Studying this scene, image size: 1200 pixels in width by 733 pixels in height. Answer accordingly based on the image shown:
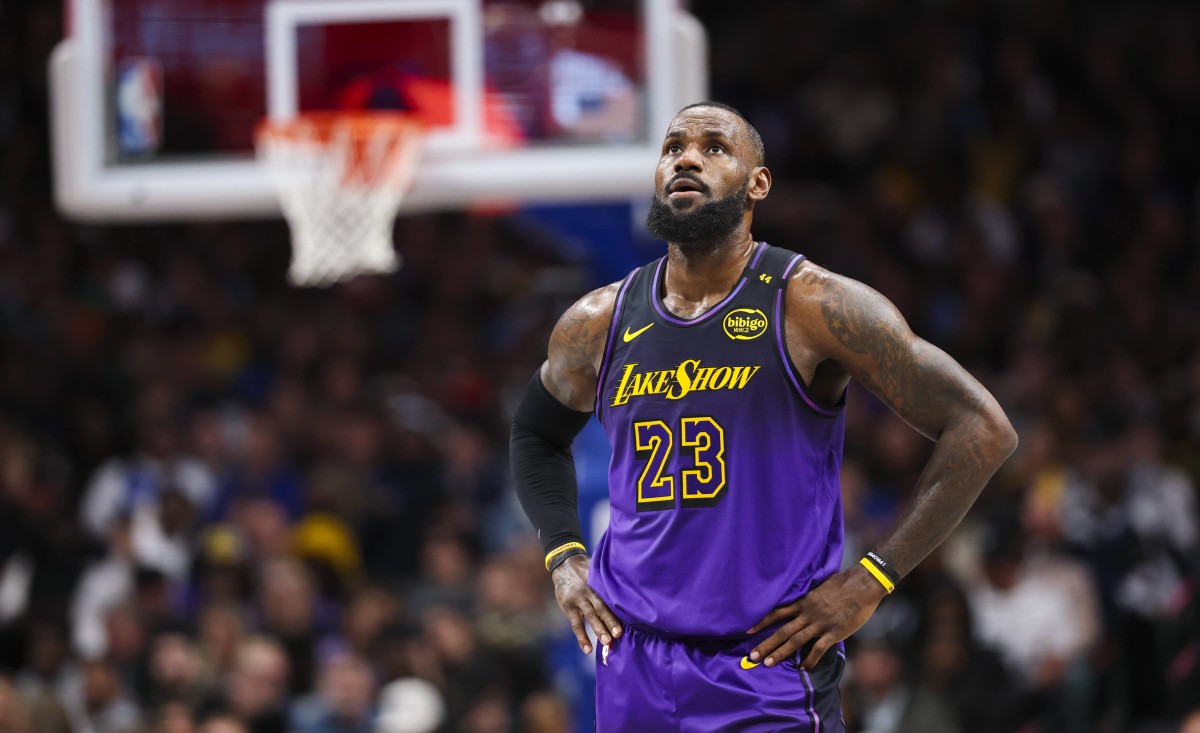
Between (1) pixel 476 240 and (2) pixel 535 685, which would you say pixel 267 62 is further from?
(1) pixel 476 240

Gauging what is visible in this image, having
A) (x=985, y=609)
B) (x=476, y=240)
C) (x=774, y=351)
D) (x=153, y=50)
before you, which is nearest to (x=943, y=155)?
(x=476, y=240)

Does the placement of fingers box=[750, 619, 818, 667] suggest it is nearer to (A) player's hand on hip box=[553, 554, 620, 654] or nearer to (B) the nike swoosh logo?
(A) player's hand on hip box=[553, 554, 620, 654]

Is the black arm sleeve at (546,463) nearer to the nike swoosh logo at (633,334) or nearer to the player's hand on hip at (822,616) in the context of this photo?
the nike swoosh logo at (633,334)

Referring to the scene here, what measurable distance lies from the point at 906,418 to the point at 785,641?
2.27 feet

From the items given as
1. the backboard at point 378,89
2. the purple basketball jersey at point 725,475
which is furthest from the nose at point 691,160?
the backboard at point 378,89

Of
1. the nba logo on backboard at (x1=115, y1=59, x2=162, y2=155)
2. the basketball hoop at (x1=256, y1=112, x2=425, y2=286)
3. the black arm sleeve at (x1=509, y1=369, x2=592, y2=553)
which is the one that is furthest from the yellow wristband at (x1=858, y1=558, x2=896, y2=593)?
the nba logo on backboard at (x1=115, y1=59, x2=162, y2=155)

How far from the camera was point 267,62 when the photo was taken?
8859mm

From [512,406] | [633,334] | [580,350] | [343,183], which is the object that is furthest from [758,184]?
[512,406]

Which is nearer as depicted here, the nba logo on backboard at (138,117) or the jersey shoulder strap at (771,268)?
the jersey shoulder strap at (771,268)

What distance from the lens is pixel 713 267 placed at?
15.8 ft

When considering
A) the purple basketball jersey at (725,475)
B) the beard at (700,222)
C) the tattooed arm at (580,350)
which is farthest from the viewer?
the tattooed arm at (580,350)

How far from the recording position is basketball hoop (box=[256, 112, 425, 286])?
334 inches

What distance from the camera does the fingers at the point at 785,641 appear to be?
14.9 ft

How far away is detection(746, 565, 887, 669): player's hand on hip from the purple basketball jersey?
50mm
